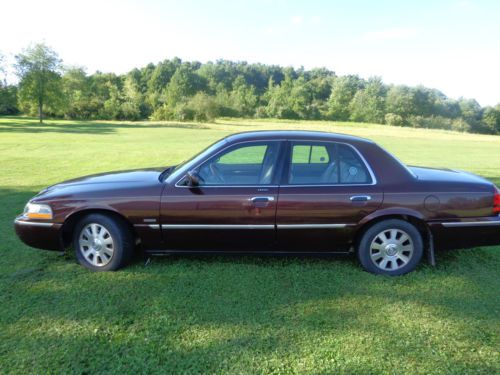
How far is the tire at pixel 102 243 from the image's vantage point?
12.5 feet

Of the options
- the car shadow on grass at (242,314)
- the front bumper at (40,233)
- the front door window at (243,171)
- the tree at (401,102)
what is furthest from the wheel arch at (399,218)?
the tree at (401,102)

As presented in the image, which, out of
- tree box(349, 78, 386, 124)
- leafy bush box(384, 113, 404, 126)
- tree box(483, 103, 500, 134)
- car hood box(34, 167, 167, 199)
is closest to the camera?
car hood box(34, 167, 167, 199)

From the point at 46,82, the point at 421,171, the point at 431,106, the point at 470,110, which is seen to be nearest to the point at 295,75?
the point at 431,106

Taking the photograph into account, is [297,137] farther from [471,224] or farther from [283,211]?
[471,224]

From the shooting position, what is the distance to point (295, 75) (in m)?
118

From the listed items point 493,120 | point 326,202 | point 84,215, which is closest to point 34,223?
point 84,215

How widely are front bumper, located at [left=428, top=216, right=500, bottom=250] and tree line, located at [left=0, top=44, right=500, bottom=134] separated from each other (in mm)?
61364

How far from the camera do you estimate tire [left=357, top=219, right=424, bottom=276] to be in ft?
12.3

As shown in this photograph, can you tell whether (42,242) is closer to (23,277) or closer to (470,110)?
(23,277)

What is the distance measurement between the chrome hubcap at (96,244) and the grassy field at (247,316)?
162 mm

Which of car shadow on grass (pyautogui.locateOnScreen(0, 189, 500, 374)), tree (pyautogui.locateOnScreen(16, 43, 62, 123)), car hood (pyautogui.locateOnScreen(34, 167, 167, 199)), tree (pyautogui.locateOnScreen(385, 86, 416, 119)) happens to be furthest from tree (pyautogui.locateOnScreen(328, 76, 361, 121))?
car shadow on grass (pyautogui.locateOnScreen(0, 189, 500, 374))

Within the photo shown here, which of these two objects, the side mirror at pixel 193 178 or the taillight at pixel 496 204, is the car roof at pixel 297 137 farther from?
the taillight at pixel 496 204

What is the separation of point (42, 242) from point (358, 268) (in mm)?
3502

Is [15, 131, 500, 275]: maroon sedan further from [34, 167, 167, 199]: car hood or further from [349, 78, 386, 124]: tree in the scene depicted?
[349, 78, 386, 124]: tree
